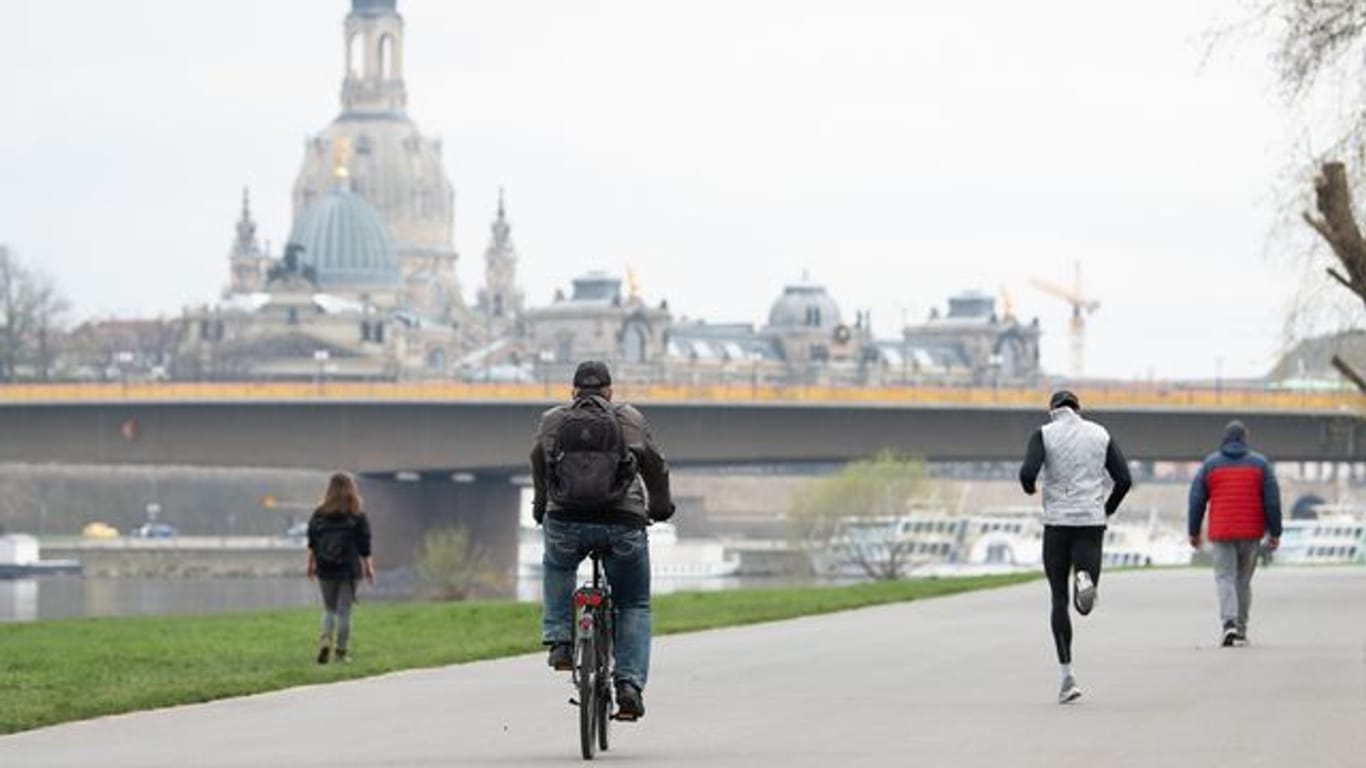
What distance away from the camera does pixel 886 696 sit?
79.8 feet

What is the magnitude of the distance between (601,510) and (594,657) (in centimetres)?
89

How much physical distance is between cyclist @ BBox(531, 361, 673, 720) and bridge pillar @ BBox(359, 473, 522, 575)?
97.6 m

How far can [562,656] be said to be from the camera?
19469 millimetres

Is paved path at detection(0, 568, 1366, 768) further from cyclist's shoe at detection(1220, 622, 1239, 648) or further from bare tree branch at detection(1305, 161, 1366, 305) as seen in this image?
bare tree branch at detection(1305, 161, 1366, 305)

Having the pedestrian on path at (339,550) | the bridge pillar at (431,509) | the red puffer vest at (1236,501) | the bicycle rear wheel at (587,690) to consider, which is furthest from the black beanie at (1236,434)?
the bridge pillar at (431,509)

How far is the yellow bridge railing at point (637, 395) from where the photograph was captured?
108500mm

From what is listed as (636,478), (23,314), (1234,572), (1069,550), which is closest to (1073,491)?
(1069,550)

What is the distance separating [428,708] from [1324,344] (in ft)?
97.8

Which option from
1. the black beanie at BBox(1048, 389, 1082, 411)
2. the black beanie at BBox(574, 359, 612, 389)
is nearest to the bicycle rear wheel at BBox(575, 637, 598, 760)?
the black beanie at BBox(574, 359, 612, 389)

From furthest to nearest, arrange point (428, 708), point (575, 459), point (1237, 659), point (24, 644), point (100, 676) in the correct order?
point (24, 644) → point (1237, 659) → point (100, 676) → point (428, 708) → point (575, 459)

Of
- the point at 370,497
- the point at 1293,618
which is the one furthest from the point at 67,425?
the point at 1293,618

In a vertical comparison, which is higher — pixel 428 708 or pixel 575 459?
pixel 575 459

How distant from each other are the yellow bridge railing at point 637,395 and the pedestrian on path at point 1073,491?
3238 inches

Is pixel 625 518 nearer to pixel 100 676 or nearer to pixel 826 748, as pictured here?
pixel 826 748
